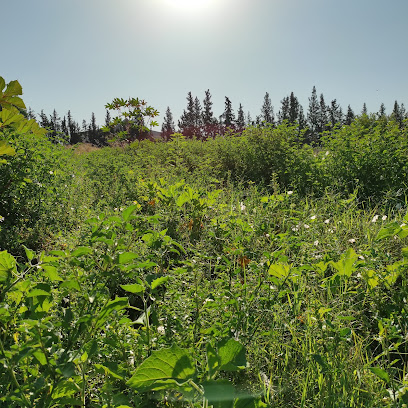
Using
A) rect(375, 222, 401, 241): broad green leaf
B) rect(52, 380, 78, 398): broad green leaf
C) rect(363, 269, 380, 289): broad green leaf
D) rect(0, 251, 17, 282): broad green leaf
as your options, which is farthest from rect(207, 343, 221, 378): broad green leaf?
rect(363, 269, 380, 289): broad green leaf

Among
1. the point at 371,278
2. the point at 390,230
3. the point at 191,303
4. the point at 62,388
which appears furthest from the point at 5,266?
the point at 371,278

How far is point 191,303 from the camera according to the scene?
4.85ft

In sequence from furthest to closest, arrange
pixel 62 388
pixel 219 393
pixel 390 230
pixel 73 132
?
pixel 73 132
pixel 390 230
pixel 62 388
pixel 219 393

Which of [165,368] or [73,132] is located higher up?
[73,132]

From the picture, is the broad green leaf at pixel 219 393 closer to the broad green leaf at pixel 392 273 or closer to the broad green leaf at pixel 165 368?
the broad green leaf at pixel 165 368

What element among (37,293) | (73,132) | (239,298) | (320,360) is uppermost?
(73,132)

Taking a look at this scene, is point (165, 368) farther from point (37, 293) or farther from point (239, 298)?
point (239, 298)

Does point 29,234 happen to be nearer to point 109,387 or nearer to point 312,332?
point 109,387

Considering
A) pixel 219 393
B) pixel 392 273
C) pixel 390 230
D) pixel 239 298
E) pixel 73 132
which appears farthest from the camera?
pixel 73 132

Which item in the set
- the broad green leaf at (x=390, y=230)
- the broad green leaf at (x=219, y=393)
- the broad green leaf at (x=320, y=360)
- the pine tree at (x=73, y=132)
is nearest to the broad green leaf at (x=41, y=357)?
the broad green leaf at (x=219, y=393)

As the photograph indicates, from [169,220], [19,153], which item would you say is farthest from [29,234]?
[169,220]

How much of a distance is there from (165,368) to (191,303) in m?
0.78

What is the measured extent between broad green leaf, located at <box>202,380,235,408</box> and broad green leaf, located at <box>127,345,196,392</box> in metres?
0.05

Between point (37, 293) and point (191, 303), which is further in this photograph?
point (191, 303)
